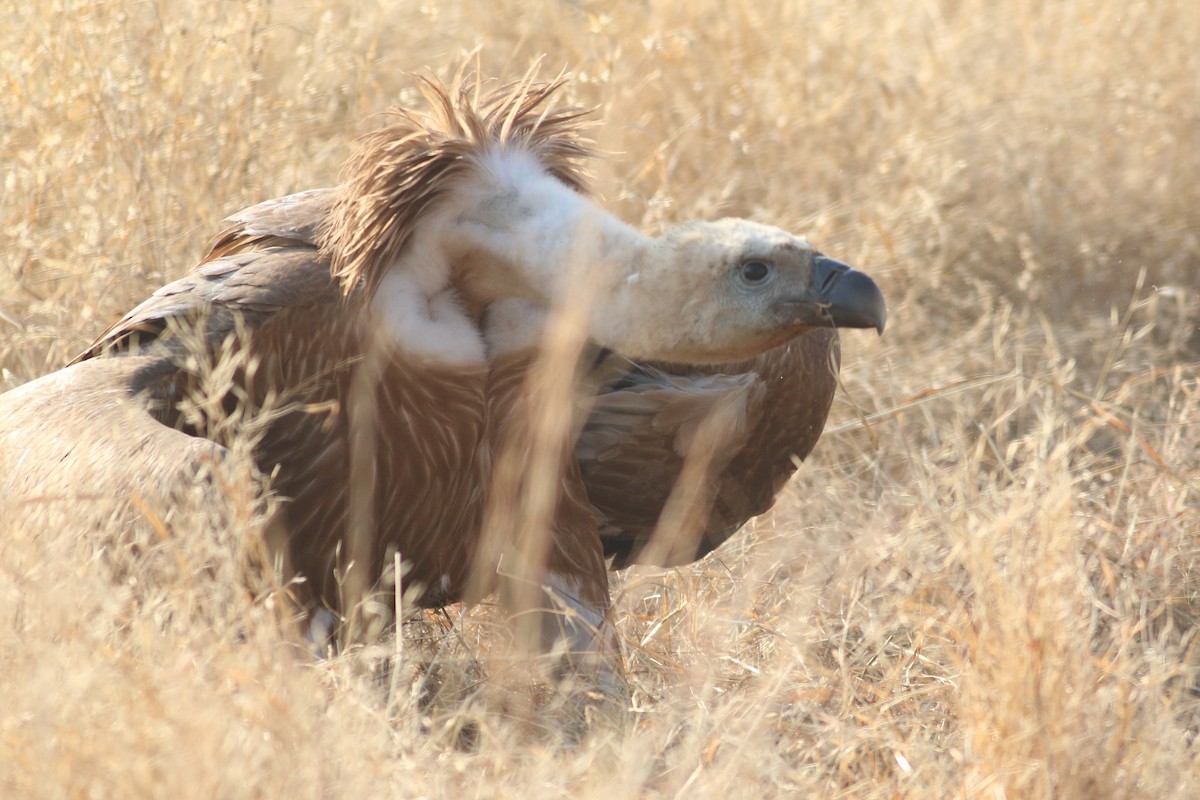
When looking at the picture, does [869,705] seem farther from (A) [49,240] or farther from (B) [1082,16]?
(B) [1082,16]

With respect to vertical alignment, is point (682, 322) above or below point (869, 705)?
above

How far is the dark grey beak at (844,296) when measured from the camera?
119 inches

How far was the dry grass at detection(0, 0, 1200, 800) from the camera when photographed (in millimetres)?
2580

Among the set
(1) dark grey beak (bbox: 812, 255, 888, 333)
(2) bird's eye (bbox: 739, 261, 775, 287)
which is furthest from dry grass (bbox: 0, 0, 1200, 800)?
(2) bird's eye (bbox: 739, 261, 775, 287)

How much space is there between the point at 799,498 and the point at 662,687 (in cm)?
128

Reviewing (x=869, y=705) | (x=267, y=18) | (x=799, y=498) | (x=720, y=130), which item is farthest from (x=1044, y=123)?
(x=869, y=705)

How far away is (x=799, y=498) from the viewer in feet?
15.8

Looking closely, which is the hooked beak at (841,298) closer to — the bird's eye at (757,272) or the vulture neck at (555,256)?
the bird's eye at (757,272)

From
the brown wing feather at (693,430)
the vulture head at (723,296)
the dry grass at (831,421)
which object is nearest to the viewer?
the dry grass at (831,421)

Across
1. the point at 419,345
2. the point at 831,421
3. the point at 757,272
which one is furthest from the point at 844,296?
the point at 831,421

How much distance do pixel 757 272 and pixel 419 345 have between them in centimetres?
69

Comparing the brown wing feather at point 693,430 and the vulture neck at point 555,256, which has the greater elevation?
the vulture neck at point 555,256

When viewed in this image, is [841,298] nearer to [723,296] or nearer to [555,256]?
[723,296]

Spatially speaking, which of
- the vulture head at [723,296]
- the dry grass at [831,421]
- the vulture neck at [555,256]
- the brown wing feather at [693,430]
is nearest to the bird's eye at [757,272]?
the vulture head at [723,296]
